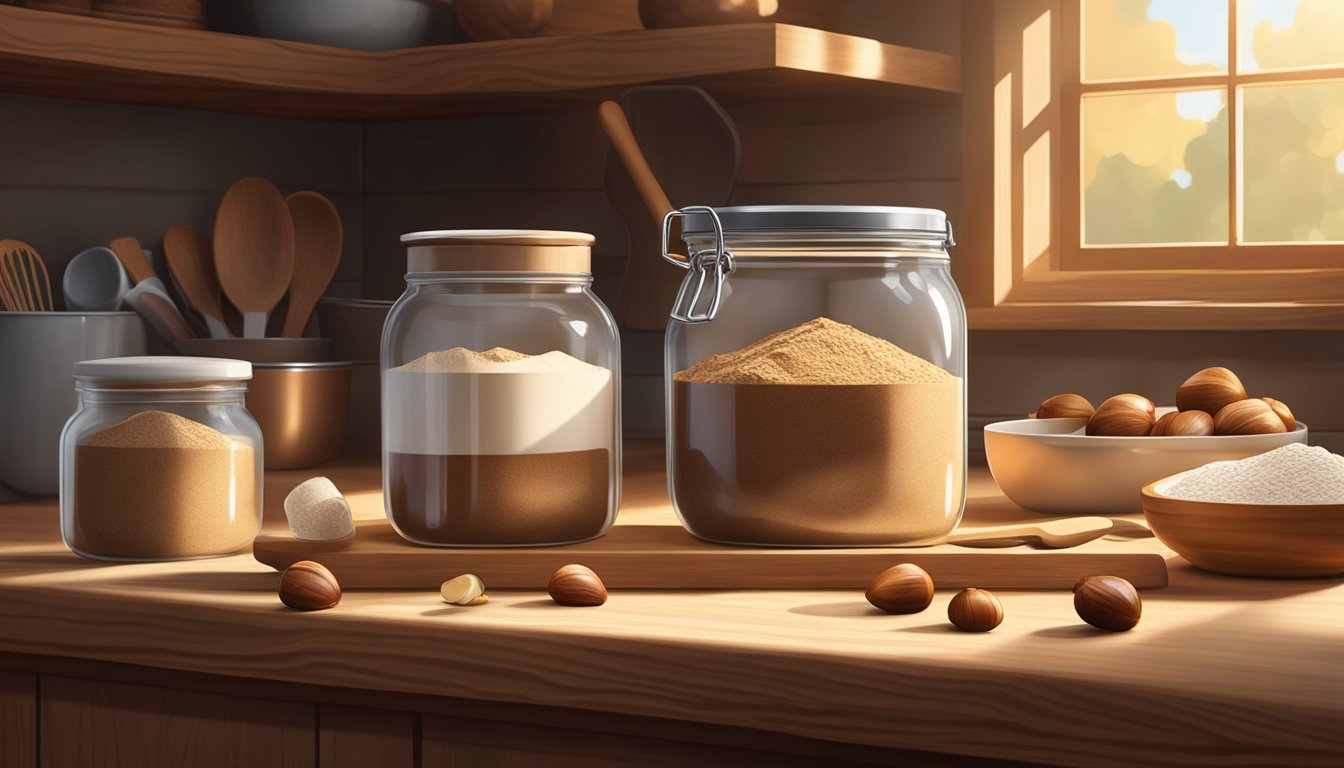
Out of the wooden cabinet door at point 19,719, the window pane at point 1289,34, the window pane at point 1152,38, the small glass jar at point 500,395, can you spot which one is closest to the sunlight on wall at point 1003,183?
the window pane at point 1152,38

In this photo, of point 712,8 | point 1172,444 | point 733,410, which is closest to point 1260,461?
point 1172,444

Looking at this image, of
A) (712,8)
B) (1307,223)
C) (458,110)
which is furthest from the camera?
(458,110)

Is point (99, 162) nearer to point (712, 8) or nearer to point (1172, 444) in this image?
point (712, 8)

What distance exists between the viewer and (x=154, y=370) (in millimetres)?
1031

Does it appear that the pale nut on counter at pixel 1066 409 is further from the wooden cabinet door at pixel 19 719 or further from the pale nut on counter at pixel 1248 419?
the wooden cabinet door at pixel 19 719

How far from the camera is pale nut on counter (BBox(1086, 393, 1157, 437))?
1.20 metres

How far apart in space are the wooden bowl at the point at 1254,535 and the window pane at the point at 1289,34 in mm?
844

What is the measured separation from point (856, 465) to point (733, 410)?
90 mm

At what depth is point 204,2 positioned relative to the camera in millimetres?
1646

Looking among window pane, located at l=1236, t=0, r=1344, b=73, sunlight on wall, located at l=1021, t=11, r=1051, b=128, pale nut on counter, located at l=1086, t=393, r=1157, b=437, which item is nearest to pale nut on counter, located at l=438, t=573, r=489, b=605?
pale nut on counter, located at l=1086, t=393, r=1157, b=437

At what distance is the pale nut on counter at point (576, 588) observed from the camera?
0.88m

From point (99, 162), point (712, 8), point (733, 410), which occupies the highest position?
point (712, 8)

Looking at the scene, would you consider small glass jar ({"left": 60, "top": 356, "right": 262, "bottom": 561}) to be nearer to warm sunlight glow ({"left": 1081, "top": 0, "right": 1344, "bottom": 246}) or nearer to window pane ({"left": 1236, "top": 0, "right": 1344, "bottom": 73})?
warm sunlight glow ({"left": 1081, "top": 0, "right": 1344, "bottom": 246})

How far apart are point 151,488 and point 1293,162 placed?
1239 millimetres
